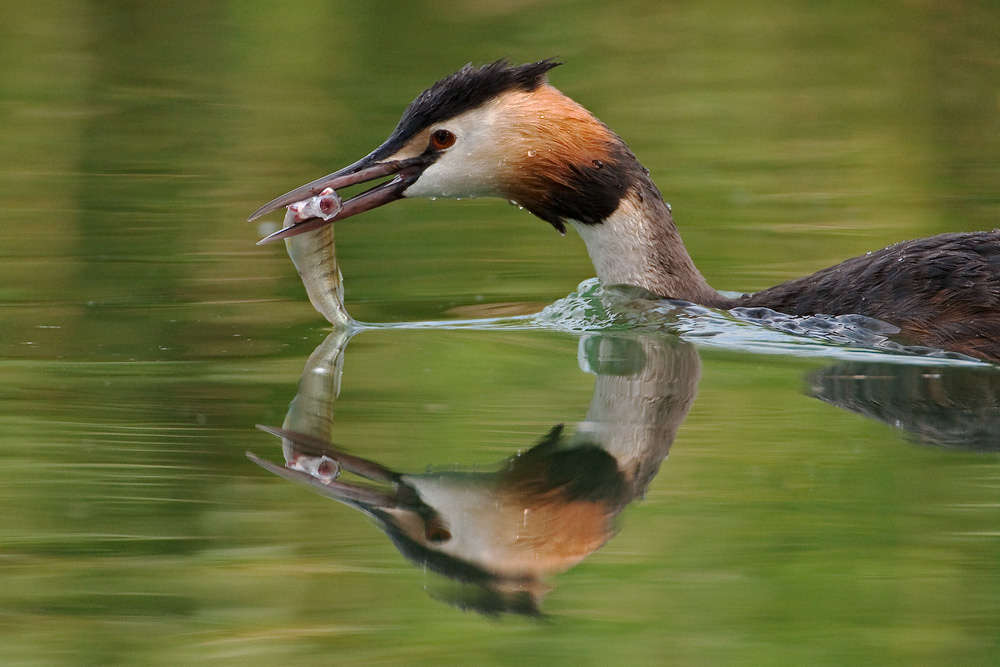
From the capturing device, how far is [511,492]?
4414mm

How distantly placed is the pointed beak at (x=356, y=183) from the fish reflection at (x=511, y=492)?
0.97 meters

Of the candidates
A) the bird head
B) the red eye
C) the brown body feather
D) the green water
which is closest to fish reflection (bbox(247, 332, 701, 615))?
the green water

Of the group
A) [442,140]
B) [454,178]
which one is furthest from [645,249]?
[442,140]

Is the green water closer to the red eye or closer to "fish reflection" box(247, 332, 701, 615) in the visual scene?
"fish reflection" box(247, 332, 701, 615)

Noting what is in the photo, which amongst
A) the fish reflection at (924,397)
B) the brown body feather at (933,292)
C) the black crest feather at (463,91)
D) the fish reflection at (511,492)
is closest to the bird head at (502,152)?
the black crest feather at (463,91)

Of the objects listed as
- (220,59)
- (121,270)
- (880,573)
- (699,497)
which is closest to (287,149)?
(121,270)

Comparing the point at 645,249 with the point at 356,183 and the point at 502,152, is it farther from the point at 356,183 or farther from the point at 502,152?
the point at 356,183

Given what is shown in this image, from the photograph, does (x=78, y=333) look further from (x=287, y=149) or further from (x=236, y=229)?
(x=287, y=149)

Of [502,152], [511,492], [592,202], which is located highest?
[502,152]

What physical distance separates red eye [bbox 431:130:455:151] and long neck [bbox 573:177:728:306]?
0.80 m

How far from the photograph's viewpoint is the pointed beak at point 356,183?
636 centimetres

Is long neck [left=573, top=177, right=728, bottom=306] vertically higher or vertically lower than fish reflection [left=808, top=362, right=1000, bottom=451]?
higher

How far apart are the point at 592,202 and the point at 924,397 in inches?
76.8

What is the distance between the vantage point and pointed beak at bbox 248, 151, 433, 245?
636 cm
